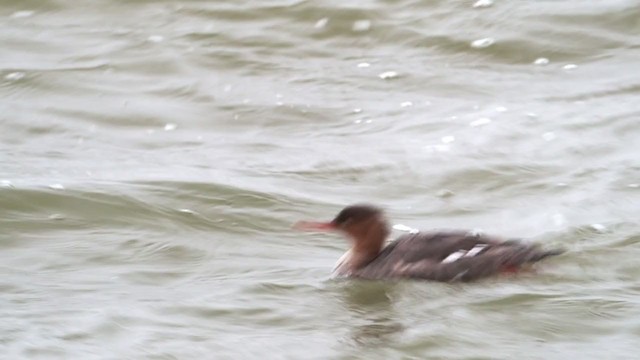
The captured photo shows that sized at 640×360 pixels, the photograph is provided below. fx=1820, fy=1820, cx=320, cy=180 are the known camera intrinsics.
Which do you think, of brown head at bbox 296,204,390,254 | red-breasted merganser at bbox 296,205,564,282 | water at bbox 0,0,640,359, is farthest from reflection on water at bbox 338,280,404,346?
brown head at bbox 296,204,390,254

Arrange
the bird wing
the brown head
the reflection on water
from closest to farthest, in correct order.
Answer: the reflection on water, the bird wing, the brown head

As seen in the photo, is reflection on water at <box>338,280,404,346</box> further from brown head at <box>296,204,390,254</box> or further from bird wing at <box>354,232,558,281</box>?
brown head at <box>296,204,390,254</box>

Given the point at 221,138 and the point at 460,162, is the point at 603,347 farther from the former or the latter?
the point at 221,138

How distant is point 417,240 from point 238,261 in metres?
1.13

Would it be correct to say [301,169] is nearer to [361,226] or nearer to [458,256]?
[361,226]

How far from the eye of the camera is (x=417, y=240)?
34.5ft

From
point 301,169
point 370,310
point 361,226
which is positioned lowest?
point 301,169

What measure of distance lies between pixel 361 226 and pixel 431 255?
569 millimetres

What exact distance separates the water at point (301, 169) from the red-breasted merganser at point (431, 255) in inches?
4.2

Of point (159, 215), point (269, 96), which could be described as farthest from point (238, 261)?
point (269, 96)

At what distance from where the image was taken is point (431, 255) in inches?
409

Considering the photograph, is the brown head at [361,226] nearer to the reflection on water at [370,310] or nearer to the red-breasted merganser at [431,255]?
the red-breasted merganser at [431,255]

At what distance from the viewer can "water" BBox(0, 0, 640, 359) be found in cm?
950

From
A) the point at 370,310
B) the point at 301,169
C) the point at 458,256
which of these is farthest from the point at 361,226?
the point at 301,169
